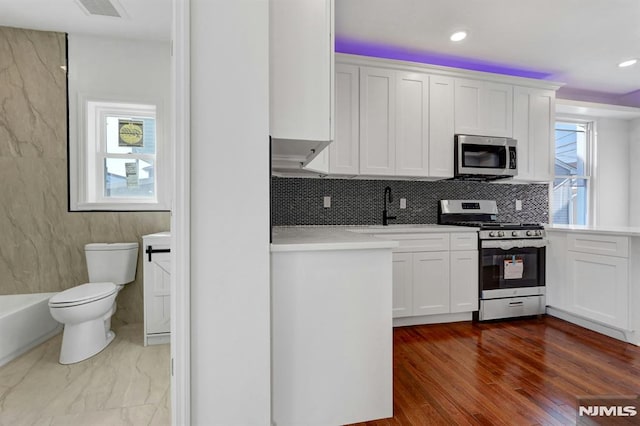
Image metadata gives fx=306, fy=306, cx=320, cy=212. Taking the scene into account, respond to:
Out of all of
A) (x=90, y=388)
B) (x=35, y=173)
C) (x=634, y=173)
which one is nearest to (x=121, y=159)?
(x=35, y=173)

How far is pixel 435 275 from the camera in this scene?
9.30 ft

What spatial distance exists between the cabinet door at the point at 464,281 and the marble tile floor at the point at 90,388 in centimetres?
245

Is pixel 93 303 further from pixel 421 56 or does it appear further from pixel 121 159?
pixel 421 56

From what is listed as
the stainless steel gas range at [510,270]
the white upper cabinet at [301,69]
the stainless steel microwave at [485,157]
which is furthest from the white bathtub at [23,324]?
the stainless steel microwave at [485,157]

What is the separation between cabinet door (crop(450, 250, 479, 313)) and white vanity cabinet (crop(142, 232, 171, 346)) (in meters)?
2.51

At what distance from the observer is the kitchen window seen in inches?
162

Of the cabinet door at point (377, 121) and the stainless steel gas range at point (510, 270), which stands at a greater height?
the cabinet door at point (377, 121)

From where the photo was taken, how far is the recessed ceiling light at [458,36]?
8.84 ft

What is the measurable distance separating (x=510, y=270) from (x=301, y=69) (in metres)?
2.78

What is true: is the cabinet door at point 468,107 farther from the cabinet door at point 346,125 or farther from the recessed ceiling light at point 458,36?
the cabinet door at point 346,125

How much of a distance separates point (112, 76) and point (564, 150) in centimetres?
541

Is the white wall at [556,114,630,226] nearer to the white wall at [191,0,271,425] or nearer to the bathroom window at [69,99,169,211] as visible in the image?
the white wall at [191,0,271,425]

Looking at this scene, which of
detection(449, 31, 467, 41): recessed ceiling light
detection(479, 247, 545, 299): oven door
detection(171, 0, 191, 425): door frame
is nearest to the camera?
detection(171, 0, 191, 425): door frame

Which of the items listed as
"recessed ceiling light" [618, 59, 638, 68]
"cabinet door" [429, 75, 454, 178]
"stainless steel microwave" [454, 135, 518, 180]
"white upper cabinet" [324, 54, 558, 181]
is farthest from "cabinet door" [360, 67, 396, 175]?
"recessed ceiling light" [618, 59, 638, 68]
